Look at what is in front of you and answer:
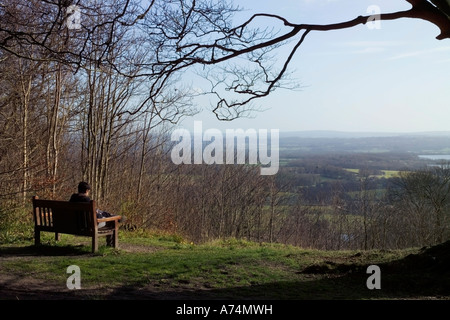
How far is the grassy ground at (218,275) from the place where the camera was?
589cm

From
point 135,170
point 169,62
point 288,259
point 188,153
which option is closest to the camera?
point 169,62

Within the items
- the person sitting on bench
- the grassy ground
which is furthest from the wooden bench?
the grassy ground

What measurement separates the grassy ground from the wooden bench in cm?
31

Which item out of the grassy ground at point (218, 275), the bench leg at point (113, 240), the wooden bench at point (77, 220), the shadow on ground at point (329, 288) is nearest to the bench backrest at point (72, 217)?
the wooden bench at point (77, 220)

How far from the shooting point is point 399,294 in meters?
6.16

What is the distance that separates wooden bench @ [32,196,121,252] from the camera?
8.66 meters

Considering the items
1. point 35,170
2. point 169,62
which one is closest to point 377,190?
point 35,170

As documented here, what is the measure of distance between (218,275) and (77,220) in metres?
3.22

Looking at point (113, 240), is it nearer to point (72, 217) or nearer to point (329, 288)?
point (72, 217)

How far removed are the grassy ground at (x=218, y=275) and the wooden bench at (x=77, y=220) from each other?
312 mm

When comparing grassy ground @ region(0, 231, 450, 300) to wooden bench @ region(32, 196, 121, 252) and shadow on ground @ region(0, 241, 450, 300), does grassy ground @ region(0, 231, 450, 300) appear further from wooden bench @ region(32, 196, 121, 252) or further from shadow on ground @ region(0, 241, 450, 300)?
wooden bench @ region(32, 196, 121, 252)
